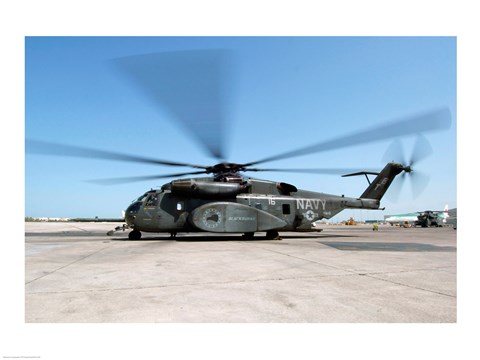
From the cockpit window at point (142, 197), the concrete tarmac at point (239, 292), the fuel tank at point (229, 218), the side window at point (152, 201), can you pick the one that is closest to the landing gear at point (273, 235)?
the fuel tank at point (229, 218)

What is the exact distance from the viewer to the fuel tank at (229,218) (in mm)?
16344

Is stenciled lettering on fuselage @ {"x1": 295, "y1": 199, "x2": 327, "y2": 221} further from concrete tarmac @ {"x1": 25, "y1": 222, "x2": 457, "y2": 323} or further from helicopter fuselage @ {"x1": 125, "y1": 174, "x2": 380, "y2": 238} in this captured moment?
concrete tarmac @ {"x1": 25, "y1": 222, "x2": 457, "y2": 323}

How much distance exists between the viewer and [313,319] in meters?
3.78

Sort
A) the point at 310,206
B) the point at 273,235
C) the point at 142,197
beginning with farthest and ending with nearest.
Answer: the point at 310,206, the point at 273,235, the point at 142,197

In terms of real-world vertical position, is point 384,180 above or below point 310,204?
above

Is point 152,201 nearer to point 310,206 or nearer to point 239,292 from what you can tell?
point 310,206

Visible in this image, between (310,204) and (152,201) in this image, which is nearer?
(152,201)

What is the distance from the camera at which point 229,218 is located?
1658 centimetres

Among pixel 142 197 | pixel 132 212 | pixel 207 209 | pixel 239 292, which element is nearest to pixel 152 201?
pixel 142 197

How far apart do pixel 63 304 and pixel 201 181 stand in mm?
12387

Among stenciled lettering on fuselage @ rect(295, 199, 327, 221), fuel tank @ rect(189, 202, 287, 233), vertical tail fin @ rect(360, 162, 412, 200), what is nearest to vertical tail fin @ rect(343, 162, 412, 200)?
vertical tail fin @ rect(360, 162, 412, 200)

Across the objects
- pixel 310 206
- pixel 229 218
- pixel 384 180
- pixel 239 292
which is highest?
pixel 384 180
